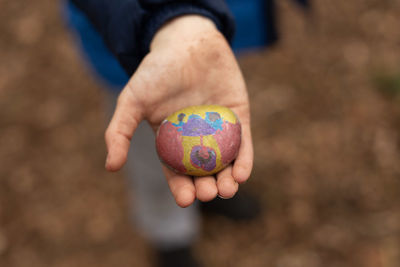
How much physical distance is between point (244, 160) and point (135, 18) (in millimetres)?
801

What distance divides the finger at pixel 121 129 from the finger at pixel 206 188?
354 mm

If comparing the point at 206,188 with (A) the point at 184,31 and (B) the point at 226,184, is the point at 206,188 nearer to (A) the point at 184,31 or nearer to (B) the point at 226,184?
(B) the point at 226,184

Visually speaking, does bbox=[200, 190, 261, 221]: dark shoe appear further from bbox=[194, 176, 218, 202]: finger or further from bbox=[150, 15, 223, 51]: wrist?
bbox=[150, 15, 223, 51]: wrist

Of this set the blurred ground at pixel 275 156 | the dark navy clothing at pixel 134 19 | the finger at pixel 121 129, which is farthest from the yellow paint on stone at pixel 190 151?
the blurred ground at pixel 275 156

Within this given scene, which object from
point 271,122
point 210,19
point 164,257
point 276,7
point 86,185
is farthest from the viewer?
point 271,122

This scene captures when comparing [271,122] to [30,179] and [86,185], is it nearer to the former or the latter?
[86,185]

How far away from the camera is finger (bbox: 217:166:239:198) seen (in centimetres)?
175

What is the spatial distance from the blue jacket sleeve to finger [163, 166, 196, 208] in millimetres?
548

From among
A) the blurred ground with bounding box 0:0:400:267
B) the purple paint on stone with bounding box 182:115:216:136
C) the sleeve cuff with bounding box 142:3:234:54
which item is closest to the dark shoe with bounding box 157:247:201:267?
the blurred ground with bounding box 0:0:400:267

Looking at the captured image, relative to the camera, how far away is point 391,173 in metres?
3.45

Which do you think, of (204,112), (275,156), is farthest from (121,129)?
(275,156)

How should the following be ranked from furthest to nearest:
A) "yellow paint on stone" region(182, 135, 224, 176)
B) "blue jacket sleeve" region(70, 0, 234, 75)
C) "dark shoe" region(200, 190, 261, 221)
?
"dark shoe" region(200, 190, 261, 221) < "yellow paint on stone" region(182, 135, 224, 176) < "blue jacket sleeve" region(70, 0, 234, 75)

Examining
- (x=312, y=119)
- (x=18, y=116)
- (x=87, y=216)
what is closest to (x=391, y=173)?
(x=312, y=119)

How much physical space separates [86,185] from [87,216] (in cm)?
32
